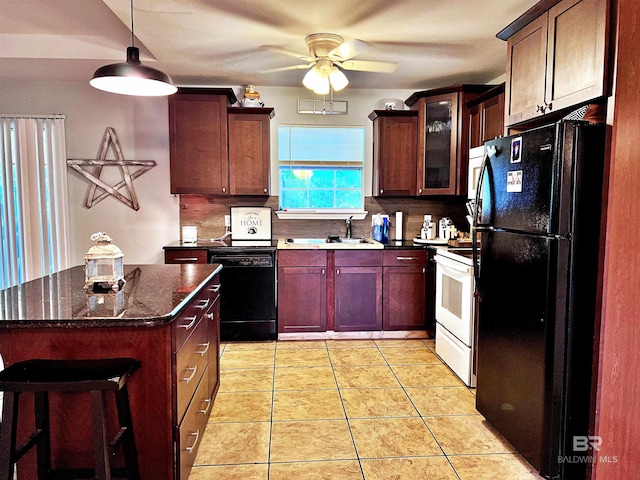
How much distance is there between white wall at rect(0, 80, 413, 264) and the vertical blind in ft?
0.32

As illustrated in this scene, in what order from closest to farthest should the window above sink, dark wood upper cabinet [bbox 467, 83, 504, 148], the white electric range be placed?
1. the white electric range
2. dark wood upper cabinet [bbox 467, 83, 504, 148]
3. the window above sink

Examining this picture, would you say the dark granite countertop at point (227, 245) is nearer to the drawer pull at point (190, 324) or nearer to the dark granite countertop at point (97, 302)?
the dark granite countertop at point (97, 302)

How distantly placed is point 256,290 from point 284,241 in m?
0.66

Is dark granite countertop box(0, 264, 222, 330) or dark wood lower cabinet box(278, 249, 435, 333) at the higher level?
dark granite countertop box(0, 264, 222, 330)

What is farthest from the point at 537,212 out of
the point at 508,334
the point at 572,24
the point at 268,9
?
the point at 268,9

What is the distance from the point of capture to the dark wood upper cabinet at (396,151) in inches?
168

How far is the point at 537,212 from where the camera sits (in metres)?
1.99

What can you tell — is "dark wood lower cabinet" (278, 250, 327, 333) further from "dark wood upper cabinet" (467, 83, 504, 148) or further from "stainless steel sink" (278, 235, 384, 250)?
"dark wood upper cabinet" (467, 83, 504, 148)

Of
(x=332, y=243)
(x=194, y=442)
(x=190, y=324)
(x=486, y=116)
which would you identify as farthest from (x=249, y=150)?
(x=194, y=442)

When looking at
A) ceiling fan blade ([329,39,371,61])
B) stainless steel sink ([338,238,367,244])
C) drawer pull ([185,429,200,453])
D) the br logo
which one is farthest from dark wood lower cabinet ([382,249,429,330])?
drawer pull ([185,429,200,453])

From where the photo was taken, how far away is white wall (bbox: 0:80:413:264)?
4250 millimetres

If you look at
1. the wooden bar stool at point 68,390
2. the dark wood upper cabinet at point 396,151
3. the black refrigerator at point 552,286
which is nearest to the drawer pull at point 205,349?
the wooden bar stool at point 68,390

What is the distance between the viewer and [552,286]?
1931mm

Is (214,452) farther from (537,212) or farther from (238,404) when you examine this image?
(537,212)
